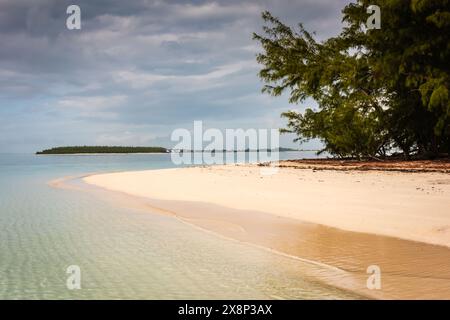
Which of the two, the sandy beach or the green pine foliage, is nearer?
the sandy beach

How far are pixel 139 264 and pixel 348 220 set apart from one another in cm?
473

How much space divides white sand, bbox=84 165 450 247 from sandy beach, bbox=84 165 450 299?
0.07ft

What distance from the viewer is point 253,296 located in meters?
5.51

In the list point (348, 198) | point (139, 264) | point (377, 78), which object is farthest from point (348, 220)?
point (377, 78)

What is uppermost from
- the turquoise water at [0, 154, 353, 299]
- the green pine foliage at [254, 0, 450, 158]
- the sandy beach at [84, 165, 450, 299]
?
the green pine foliage at [254, 0, 450, 158]

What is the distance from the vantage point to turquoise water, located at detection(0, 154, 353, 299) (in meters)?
5.73

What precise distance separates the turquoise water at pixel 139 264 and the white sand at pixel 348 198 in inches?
105

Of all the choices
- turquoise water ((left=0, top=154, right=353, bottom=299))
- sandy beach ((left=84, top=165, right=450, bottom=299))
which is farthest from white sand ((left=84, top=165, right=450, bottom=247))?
turquoise water ((left=0, top=154, right=353, bottom=299))

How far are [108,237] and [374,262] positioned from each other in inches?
204

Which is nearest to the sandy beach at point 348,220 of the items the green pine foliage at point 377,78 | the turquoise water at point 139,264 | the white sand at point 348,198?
the white sand at point 348,198

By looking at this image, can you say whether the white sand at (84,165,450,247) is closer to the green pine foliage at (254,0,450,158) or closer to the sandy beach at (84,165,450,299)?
the sandy beach at (84,165,450,299)

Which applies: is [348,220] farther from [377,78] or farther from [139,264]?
[377,78]

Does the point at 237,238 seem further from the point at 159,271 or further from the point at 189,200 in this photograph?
the point at 189,200

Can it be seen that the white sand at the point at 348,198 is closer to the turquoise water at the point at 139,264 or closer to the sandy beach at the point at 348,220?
the sandy beach at the point at 348,220
